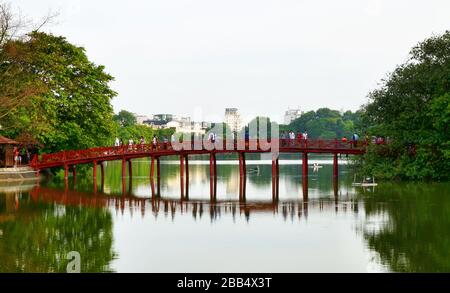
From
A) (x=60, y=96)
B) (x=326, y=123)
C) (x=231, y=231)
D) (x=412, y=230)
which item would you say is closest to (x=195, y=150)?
(x=60, y=96)

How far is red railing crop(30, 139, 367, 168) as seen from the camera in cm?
5216

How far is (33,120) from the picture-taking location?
5069cm

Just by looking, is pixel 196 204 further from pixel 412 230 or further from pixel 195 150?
pixel 195 150

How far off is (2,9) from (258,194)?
1964cm

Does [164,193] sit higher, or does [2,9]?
[2,9]

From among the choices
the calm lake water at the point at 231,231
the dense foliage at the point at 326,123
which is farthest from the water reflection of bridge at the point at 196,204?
the dense foliage at the point at 326,123

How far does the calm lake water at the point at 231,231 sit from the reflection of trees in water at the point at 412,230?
30mm

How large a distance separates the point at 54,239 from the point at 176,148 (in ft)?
98.9

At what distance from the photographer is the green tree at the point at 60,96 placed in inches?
2008

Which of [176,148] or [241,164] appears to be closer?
[176,148]

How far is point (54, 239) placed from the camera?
23.0m

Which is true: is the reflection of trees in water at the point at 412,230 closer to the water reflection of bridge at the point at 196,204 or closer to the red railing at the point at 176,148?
the water reflection of bridge at the point at 196,204
